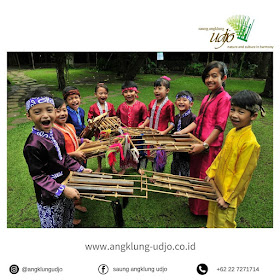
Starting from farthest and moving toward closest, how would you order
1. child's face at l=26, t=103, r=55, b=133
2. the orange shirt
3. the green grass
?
the green grass < the orange shirt < child's face at l=26, t=103, r=55, b=133

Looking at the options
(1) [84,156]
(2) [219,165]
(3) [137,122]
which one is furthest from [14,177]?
(2) [219,165]

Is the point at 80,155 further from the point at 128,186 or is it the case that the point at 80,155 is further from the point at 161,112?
the point at 161,112

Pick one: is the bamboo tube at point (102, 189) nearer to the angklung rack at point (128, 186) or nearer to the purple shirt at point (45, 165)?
the angklung rack at point (128, 186)

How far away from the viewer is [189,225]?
2986 millimetres

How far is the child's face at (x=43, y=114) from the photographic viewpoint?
1947 millimetres

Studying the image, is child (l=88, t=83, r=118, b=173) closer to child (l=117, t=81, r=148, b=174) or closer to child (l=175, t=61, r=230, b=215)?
child (l=117, t=81, r=148, b=174)

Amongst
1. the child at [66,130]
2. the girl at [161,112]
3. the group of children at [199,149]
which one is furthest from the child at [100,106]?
the child at [66,130]

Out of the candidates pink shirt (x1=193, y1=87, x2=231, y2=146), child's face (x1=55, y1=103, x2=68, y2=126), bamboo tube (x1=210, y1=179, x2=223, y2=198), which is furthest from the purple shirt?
pink shirt (x1=193, y1=87, x2=231, y2=146)

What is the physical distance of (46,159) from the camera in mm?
2098

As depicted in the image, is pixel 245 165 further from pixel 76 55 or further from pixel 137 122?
pixel 76 55

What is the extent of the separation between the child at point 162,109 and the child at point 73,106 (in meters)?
1.06

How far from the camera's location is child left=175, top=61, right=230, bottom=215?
2.58 m
